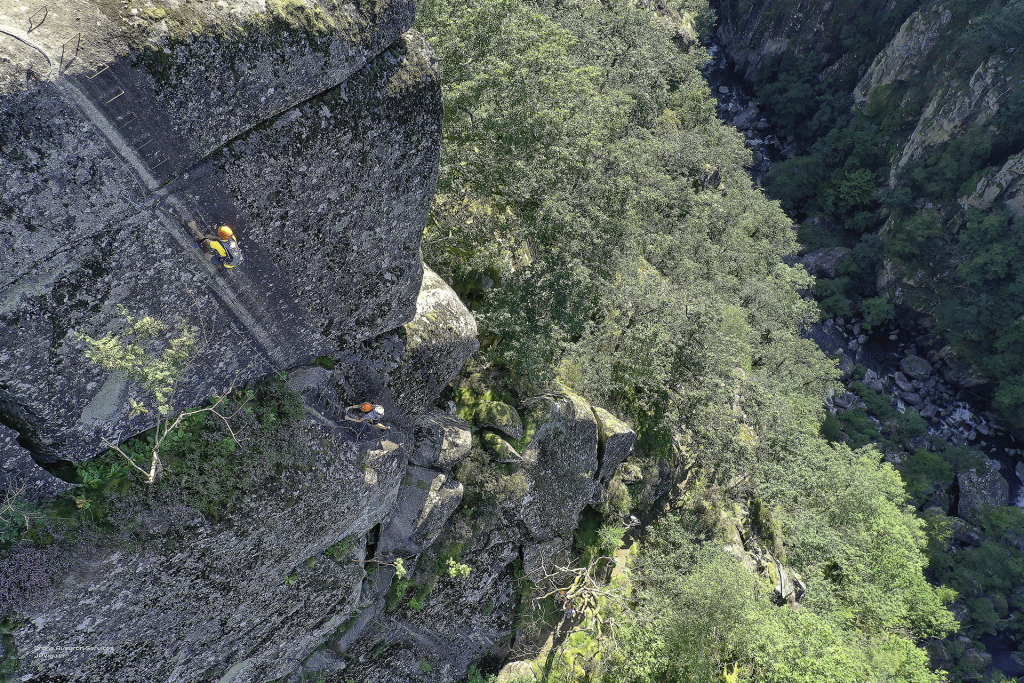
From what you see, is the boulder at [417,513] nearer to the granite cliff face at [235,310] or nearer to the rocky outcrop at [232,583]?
the granite cliff face at [235,310]

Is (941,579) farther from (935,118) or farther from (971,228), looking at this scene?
(935,118)

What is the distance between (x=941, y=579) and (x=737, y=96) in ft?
170

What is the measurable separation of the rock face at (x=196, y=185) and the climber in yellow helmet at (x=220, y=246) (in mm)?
141

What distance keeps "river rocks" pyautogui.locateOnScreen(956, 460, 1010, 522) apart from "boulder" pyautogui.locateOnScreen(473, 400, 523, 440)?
42785 mm

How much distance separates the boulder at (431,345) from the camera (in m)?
13.6

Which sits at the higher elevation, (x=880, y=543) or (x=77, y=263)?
(x=77, y=263)

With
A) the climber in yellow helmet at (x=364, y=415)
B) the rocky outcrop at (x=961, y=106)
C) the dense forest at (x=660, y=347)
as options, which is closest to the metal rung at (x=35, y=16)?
the climber in yellow helmet at (x=364, y=415)

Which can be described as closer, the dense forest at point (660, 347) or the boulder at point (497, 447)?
the dense forest at point (660, 347)

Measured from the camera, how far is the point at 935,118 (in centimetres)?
5353

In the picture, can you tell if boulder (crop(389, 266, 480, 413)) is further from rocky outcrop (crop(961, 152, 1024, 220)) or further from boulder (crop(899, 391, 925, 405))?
rocky outcrop (crop(961, 152, 1024, 220))

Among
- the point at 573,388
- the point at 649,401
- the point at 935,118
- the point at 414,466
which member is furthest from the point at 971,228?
the point at 414,466

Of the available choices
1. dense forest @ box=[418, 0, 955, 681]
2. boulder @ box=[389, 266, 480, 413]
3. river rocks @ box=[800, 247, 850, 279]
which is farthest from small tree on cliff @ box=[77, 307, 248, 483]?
river rocks @ box=[800, 247, 850, 279]

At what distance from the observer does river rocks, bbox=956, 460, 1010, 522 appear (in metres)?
41.8

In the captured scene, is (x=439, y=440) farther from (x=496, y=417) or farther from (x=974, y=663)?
(x=974, y=663)
